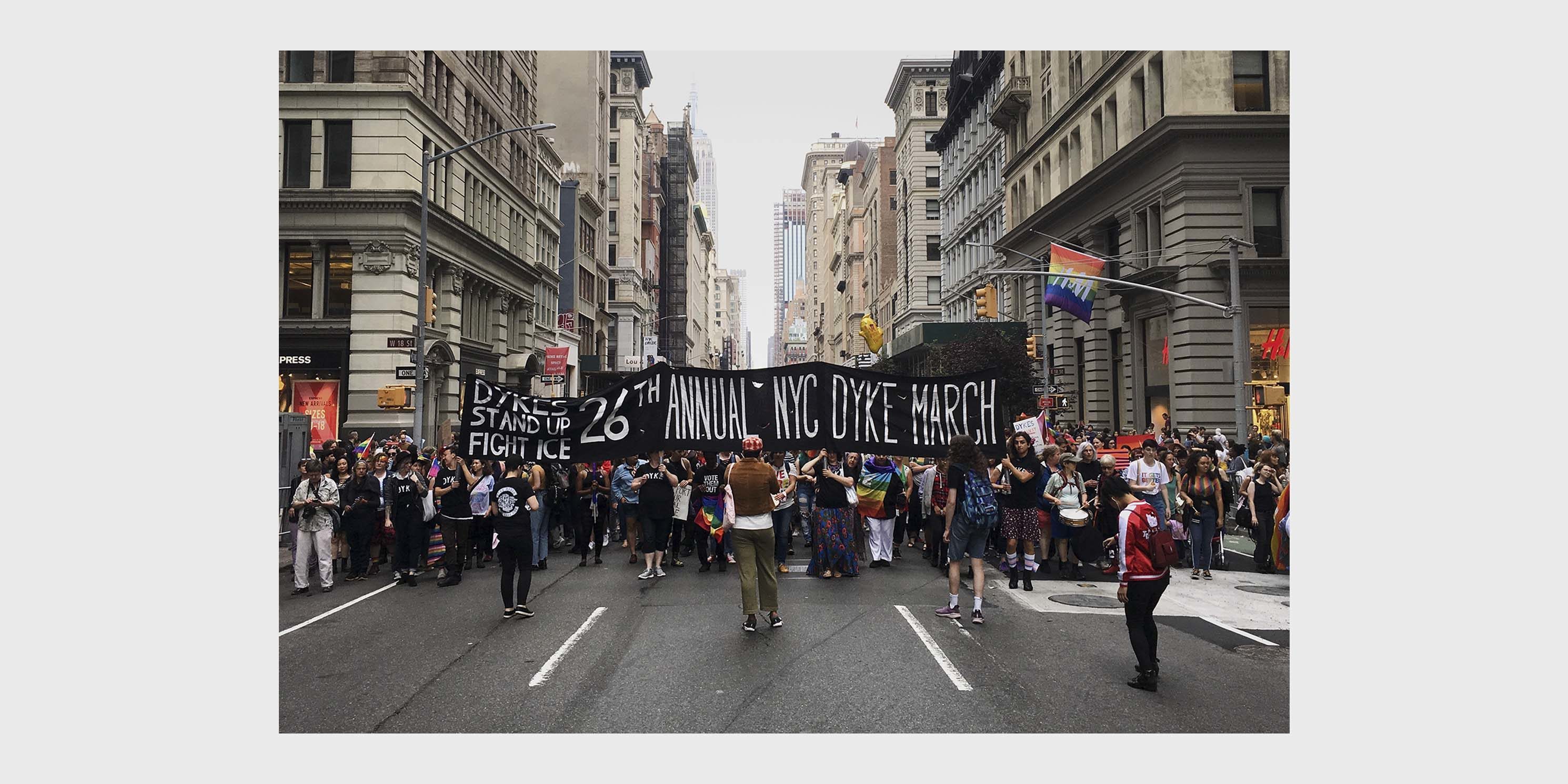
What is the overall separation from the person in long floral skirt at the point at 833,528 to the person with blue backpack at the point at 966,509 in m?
2.70

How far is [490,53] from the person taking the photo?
1441 inches

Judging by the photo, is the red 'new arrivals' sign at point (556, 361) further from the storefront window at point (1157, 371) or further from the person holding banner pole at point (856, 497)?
the person holding banner pole at point (856, 497)

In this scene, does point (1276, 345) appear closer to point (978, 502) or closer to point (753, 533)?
point (978, 502)

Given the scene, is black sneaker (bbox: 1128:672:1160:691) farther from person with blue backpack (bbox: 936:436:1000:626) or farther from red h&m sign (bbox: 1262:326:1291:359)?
red h&m sign (bbox: 1262:326:1291:359)

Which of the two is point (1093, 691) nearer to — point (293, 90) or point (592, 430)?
point (592, 430)

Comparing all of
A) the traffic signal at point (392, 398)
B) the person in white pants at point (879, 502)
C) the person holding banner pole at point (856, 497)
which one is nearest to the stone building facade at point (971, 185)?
the traffic signal at point (392, 398)

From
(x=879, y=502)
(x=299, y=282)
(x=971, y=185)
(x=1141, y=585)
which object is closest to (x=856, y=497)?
(x=879, y=502)

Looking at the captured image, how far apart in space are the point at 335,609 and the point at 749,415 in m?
5.26

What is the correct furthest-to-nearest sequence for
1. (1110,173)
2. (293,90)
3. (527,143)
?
1. (527,143)
2. (1110,173)
3. (293,90)

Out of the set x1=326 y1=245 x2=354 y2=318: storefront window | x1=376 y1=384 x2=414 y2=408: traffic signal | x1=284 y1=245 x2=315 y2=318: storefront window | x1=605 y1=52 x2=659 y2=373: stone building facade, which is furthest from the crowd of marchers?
x1=605 y1=52 x2=659 y2=373: stone building facade

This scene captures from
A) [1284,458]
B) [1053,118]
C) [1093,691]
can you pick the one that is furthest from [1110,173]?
[1093,691]

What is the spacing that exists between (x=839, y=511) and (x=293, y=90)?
24881 millimetres

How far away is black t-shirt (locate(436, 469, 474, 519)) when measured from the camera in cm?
1211

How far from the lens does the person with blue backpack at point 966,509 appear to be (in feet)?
29.9
